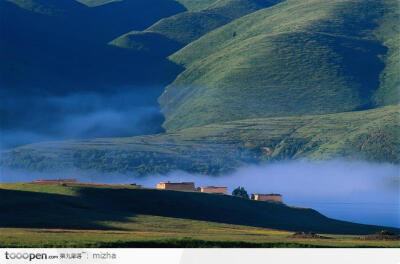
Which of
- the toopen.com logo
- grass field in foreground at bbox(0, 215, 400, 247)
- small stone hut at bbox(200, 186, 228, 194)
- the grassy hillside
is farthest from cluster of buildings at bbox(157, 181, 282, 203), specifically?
the toopen.com logo

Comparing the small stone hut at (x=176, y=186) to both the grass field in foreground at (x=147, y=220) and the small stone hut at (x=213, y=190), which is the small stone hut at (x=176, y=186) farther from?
the grass field in foreground at (x=147, y=220)

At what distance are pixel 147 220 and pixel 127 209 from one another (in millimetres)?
11917

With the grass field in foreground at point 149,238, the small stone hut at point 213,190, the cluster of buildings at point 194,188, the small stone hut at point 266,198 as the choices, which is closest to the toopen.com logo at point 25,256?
the grass field in foreground at point 149,238

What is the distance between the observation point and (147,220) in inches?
5241

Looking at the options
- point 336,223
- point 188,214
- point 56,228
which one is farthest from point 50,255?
point 336,223

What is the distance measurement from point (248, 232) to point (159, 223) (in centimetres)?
1214

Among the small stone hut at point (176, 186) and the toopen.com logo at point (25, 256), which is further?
the small stone hut at point (176, 186)

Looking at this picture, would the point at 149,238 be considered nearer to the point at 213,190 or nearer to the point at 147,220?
the point at 147,220

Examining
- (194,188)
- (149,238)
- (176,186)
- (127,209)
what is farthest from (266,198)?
(149,238)

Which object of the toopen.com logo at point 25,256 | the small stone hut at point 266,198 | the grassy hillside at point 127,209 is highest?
the small stone hut at point 266,198

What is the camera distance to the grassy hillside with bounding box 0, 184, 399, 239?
125 m

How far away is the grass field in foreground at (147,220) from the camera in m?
97.4

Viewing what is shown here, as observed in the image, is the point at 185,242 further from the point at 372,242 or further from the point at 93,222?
the point at 93,222

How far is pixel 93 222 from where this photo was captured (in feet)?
407
